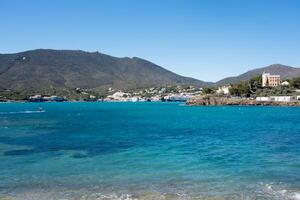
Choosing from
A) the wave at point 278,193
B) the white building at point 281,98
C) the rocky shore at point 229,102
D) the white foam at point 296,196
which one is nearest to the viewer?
the white foam at point 296,196

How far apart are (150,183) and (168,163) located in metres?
6.69

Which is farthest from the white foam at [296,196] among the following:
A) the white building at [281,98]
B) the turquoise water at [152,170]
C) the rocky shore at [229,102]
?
the white building at [281,98]

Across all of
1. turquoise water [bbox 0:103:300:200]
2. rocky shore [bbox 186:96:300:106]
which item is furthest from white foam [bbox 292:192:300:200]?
rocky shore [bbox 186:96:300:106]

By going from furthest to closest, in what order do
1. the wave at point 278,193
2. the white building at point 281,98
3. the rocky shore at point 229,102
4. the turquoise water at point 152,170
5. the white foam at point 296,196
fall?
the white building at point 281,98 < the rocky shore at point 229,102 < the turquoise water at point 152,170 < the wave at point 278,193 < the white foam at point 296,196

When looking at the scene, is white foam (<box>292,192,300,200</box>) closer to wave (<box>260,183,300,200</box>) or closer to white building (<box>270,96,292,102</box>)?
wave (<box>260,183,300,200</box>)

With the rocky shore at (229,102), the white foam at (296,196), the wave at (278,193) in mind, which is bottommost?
the wave at (278,193)

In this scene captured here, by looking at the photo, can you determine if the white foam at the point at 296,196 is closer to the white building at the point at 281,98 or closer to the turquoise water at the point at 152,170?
the turquoise water at the point at 152,170

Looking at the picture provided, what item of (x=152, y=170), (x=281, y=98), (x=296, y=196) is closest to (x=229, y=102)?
(x=281, y=98)

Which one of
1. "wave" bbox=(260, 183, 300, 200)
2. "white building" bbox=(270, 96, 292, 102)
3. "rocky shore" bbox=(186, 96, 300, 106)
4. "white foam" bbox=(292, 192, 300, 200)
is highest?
"white building" bbox=(270, 96, 292, 102)

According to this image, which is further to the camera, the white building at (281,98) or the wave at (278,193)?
the white building at (281,98)

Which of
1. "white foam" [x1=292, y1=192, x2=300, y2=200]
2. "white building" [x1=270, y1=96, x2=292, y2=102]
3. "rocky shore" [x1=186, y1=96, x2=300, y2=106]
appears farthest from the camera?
"white building" [x1=270, y1=96, x2=292, y2=102]

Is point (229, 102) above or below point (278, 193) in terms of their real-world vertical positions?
above

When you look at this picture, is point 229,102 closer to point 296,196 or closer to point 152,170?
point 152,170

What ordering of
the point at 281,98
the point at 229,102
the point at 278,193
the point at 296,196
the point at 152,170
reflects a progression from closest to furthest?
the point at 296,196 → the point at 278,193 → the point at 152,170 → the point at 281,98 → the point at 229,102
